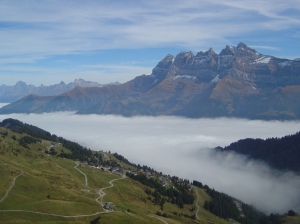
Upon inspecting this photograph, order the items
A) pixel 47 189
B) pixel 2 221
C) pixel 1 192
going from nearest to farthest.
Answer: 1. pixel 2 221
2. pixel 1 192
3. pixel 47 189

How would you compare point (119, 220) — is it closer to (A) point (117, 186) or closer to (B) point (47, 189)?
(B) point (47, 189)

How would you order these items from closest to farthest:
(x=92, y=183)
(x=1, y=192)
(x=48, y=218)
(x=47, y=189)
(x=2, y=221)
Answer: (x=2, y=221)
(x=48, y=218)
(x=1, y=192)
(x=47, y=189)
(x=92, y=183)

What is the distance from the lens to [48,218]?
116000 mm

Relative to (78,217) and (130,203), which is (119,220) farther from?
(130,203)

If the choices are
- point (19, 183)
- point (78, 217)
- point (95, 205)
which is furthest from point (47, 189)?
point (78, 217)

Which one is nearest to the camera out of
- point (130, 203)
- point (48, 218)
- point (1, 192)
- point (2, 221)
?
point (2, 221)

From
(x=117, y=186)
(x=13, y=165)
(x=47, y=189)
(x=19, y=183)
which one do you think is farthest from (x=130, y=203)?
(x=13, y=165)

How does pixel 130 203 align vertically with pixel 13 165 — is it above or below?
below

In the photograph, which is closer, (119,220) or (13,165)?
(119,220)

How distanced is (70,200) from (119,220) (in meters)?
30.4

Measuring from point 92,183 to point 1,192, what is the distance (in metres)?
69.3

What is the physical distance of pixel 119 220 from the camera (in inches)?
4729

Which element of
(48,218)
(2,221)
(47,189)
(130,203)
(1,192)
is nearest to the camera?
(2,221)

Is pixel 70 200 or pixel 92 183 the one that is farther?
pixel 92 183
